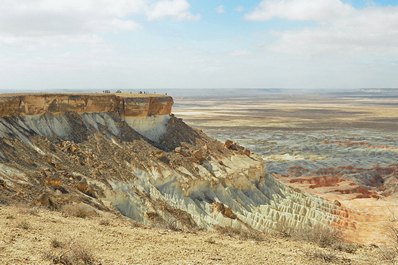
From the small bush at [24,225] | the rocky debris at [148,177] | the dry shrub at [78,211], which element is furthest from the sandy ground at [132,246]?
the rocky debris at [148,177]

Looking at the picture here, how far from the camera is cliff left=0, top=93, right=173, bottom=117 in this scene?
2444cm

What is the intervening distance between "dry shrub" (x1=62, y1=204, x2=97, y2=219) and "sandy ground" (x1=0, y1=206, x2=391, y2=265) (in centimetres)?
65

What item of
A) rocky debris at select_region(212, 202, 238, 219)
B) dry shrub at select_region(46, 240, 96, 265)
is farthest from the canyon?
dry shrub at select_region(46, 240, 96, 265)

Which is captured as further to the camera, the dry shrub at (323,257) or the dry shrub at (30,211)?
the dry shrub at (30,211)

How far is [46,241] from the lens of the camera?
11.1m

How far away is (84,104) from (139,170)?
6429mm

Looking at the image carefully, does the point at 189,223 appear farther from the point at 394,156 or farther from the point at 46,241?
the point at 394,156

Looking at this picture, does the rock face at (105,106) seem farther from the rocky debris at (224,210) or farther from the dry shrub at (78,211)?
the dry shrub at (78,211)

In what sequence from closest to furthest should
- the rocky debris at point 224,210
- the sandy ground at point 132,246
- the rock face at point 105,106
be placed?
1. the sandy ground at point 132,246
2. the rock face at point 105,106
3. the rocky debris at point 224,210

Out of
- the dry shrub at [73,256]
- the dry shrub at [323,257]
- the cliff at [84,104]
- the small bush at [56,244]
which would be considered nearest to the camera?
the dry shrub at [73,256]

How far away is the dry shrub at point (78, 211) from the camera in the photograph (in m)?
15.2

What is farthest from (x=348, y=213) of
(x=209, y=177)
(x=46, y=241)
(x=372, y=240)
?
(x=46, y=241)

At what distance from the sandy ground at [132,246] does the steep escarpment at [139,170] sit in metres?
3.27

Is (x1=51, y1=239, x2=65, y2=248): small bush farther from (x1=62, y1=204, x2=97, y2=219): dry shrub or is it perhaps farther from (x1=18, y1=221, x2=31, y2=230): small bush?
(x1=62, y1=204, x2=97, y2=219): dry shrub
